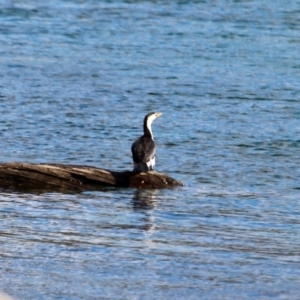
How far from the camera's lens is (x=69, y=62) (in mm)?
24094

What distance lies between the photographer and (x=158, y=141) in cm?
1681

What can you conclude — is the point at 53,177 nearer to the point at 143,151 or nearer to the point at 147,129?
the point at 143,151

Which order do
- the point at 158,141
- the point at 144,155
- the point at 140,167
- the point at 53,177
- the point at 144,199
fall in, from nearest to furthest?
the point at 144,199 < the point at 53,177 < the point at 140,167 < the point at 144,155 < the point at 158,141

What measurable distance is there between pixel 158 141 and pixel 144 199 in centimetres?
442

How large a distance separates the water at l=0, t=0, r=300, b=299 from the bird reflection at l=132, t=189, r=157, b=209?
0.12 ft

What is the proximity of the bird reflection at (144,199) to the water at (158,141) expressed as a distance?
0.04 meters

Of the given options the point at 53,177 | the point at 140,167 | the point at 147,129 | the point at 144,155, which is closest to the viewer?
the point at 53,177

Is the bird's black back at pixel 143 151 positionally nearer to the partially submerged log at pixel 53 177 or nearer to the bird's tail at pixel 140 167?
the bird's tail at pixel 140 167

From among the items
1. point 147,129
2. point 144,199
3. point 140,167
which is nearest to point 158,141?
point 147,129

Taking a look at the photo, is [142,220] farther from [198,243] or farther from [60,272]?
[60,272]

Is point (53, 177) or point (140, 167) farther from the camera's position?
point (140, 167)

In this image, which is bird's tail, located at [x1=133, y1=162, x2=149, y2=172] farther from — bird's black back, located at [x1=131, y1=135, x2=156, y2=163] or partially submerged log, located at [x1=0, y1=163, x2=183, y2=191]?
partially submerged log, located at [x1=0, y1=163, x2=183, y2=191]

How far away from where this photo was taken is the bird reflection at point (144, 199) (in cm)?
1216

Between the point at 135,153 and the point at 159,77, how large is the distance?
8.76m
